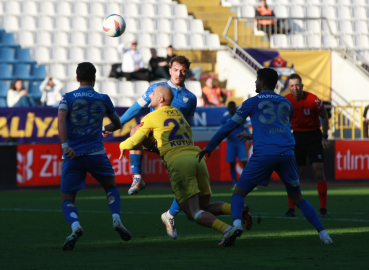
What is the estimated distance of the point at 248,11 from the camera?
25859 mm

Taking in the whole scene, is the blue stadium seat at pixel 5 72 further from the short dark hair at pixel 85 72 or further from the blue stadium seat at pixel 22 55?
the short dark hair at pixel 85 72

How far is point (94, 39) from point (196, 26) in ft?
13.5

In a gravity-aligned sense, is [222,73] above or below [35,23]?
below

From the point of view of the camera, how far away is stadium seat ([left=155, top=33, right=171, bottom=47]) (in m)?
23.7

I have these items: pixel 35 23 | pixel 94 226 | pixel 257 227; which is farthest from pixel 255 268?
pixel 35 23

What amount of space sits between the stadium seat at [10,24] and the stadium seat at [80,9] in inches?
88.8

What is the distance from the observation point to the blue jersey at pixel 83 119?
6.58m

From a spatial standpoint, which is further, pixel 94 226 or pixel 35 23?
pixel 35 23

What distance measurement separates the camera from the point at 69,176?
6.64m

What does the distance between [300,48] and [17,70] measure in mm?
10583

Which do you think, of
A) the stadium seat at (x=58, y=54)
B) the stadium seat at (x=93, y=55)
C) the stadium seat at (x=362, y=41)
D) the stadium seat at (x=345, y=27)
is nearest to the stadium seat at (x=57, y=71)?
the stadium seat at (x=58, y=54)

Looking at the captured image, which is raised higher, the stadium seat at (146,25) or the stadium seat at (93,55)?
the stadium seat at (146,25)

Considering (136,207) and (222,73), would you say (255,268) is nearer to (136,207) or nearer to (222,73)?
(136,207)

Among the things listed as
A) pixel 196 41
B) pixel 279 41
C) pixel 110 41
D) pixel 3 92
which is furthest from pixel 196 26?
pixel 3 92
